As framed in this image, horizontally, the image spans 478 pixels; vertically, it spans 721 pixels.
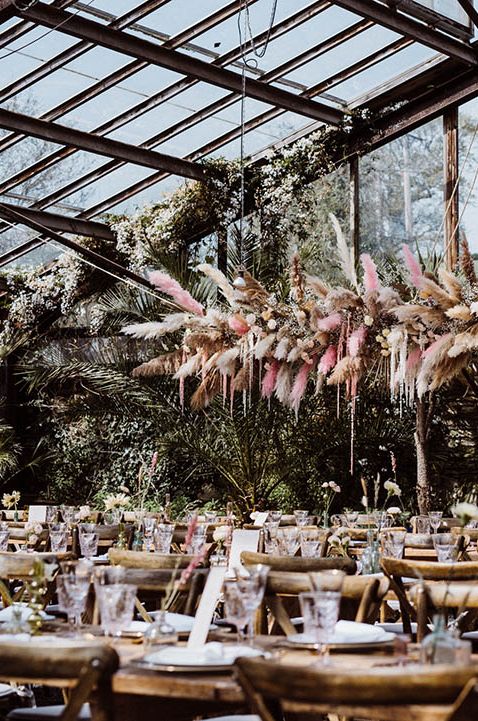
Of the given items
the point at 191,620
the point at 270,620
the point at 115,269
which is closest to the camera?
the point at 191,620

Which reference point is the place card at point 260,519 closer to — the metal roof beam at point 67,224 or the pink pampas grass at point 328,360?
the pink pampas grass at point 328,360

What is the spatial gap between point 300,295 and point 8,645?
4.47 m

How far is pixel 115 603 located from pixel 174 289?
388 centimetres

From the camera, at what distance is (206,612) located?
10.1ft

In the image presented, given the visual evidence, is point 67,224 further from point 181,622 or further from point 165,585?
point 181,622

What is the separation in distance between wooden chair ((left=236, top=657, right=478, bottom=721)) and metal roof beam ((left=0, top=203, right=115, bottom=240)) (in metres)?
10.6

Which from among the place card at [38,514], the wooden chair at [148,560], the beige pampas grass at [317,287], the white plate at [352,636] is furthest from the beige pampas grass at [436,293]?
the white plate at [352,636]

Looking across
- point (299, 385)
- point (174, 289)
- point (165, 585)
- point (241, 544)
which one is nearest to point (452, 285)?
point (299, 385)

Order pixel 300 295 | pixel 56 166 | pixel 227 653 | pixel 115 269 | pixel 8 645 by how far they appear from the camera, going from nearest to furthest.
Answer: pixel 8 645, pixel 227 653, pixel 300 295, pixel 56 166, pixel 115 269

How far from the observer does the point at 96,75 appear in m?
11.0

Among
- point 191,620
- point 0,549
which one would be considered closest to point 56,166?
point 0,549

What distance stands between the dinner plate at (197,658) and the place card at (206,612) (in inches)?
1.4

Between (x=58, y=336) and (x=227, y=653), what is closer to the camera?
(x=227, y=653)

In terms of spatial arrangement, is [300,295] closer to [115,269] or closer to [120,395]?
[120,395]
